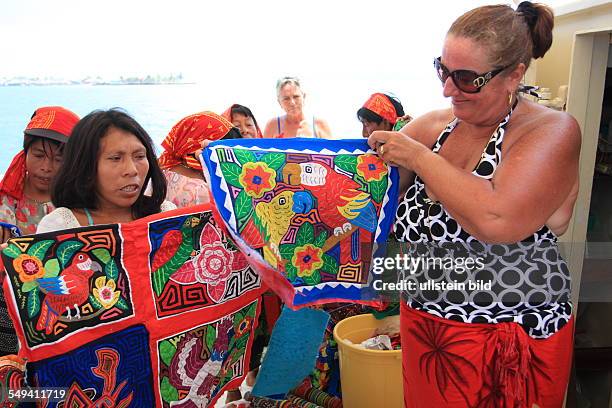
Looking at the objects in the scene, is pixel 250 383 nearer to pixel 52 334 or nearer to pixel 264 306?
pixel 264 306

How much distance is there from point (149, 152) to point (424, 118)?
1062 mm

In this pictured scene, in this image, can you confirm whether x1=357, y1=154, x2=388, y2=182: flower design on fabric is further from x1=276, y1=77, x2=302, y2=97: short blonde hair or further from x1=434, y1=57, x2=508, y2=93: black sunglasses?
x1=276, y1=77, x2=302, y2=97: short blonde hair

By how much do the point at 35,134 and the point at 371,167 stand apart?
5.09 ft

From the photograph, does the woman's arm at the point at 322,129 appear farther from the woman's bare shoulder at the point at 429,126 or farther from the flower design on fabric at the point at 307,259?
the woman's bare shoulder at the point at 429,126

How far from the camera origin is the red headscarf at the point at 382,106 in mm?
3281

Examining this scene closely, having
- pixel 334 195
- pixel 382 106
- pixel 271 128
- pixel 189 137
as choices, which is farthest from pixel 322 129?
pixel 334 195

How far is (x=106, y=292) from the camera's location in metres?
1.78

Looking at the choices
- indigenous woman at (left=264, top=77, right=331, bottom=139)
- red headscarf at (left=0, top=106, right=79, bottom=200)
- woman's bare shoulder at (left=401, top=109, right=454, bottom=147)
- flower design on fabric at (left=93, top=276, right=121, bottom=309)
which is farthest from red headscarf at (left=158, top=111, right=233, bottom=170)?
indigenous woman at (left=264, top=77, right=331, bottom=139)

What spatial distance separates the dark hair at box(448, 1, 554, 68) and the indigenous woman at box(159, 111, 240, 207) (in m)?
1.53

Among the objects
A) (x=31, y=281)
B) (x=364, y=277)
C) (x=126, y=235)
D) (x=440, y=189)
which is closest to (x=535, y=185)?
(x=440, y=189)

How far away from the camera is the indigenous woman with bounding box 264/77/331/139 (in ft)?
15.1

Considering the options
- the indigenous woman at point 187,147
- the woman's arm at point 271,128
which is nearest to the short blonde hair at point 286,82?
the woman's arm at point 271,128

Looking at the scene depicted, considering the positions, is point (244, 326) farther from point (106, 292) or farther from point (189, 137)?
point (189, 137)

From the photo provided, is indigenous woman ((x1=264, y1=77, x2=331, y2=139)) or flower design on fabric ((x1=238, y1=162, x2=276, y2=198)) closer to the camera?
flower design on fabric ((x1=238, y1=162, x2=276, y2=198))
